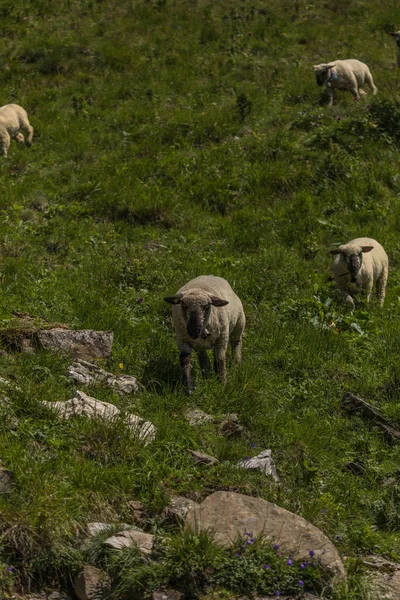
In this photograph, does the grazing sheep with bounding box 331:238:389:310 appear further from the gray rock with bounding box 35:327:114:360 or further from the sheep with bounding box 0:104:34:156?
the sheep with bounding box 0:104:34:156

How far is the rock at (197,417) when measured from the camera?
808 centimetres

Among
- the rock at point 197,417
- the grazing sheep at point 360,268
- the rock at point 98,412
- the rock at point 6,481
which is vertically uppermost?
the rock at point 6,481

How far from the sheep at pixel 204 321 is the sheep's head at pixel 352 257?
8.87 feet

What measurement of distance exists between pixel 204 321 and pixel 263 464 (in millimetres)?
2048

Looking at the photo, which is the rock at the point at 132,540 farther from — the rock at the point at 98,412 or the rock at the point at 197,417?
the rock at the point at 197,417

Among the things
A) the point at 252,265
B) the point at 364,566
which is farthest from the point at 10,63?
the point at 364,566

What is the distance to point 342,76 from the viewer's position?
61.9 feet

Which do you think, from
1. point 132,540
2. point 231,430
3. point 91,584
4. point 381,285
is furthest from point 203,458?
point 381,285

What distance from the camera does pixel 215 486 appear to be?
22.7 feet

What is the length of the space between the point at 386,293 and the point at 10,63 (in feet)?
38.9

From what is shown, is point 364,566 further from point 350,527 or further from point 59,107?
point 59,107

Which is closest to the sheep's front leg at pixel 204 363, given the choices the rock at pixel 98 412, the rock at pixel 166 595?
the rock at pixel 98 412

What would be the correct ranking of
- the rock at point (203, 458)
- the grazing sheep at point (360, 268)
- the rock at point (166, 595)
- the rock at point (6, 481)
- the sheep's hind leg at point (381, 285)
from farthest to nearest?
the sheep's hind leg at point (381, 285) → the grazing sheep at point (360, 268) → the rock at point (203, 458) → the rock at point (6, 481) → the rock at point (166, 595)

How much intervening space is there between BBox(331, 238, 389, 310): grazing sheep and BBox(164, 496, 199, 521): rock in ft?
20.5
